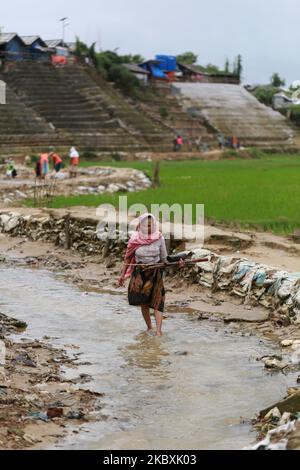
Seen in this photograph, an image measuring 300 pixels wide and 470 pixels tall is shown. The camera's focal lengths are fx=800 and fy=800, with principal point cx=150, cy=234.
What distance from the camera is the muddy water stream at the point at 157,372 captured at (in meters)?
4.95

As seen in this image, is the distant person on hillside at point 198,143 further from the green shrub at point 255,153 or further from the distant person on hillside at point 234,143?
the green shrub at point 255,153

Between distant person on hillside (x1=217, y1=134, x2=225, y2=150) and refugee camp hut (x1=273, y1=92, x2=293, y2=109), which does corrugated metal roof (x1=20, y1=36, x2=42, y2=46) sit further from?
refugee camp hut (x1=273, y1=92, x2=293, y2=109)

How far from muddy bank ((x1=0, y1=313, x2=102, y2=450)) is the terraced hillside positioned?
35737mm

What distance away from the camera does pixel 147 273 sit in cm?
767

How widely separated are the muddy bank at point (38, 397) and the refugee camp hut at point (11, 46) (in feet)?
116

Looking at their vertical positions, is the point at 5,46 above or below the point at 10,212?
above

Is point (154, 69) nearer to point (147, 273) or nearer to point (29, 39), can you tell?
point (29, 39)

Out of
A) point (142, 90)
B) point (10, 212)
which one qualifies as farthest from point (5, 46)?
point (10, 212)

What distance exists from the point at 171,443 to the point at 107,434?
1.40 ft

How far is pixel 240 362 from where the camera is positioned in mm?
6668

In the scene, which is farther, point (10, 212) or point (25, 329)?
point (10, 212)
